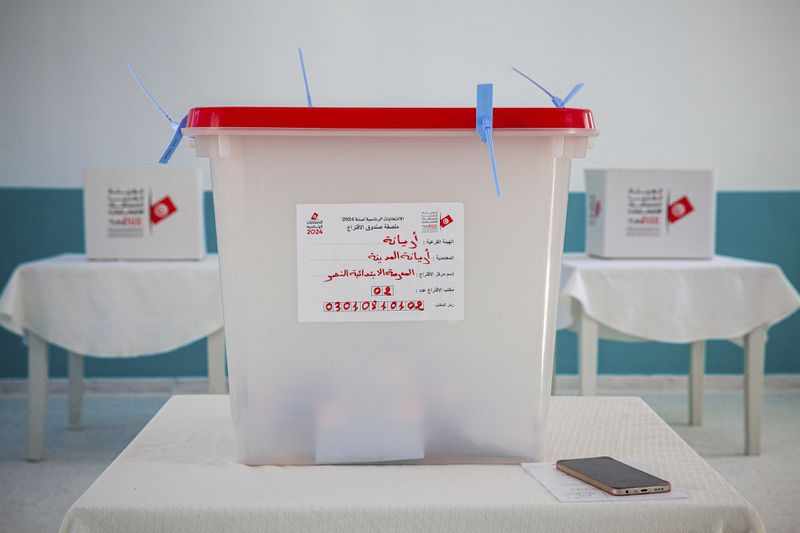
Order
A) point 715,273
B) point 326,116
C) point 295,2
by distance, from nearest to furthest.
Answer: point 326,116 → point 715,273 → point 295,2

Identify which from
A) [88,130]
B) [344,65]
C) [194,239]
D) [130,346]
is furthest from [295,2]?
[130,346]

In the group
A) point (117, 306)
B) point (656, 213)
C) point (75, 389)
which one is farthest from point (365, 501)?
point (75, 389)

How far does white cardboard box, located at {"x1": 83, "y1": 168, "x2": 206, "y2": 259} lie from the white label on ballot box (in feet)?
6.58

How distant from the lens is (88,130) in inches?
142

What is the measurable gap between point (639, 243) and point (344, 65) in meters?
1.52

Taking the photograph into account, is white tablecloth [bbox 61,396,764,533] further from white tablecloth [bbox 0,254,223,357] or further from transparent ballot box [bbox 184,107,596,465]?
white tablecloth [bbox 0,254,223,357]

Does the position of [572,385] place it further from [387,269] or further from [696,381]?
[387,269]

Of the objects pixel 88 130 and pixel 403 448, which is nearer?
pixel 403 448

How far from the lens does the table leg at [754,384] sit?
106 inches

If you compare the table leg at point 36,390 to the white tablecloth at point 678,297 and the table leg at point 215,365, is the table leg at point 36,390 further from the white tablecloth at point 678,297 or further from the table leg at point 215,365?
the white tablecloth at point 678,297

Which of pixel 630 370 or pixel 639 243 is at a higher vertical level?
pixel 639 243

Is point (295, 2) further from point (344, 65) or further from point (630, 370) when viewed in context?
point (630, 370)

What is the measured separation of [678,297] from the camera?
2.61m

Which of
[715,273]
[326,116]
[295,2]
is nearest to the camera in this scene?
[326,116]
